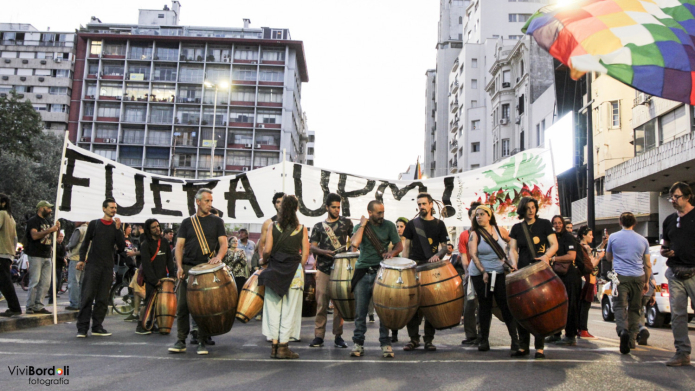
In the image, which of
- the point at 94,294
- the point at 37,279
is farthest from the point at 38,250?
the point at 94,294

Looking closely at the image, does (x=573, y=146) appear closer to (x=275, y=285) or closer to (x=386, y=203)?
(x=386, y=203)

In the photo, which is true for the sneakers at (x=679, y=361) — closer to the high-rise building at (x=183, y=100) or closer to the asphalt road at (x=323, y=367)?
the asphalt road at (x=323, y=367)

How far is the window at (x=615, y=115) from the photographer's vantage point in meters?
36.2

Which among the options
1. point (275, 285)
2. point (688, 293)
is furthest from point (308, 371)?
point (688, 293)

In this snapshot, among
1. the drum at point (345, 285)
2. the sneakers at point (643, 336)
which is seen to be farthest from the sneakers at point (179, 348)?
the sneakers at point (643, 336)

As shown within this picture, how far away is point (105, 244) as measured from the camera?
9531 millimetres

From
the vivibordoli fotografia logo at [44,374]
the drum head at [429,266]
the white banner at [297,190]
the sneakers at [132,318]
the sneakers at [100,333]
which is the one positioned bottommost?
the sneakers at [132,318]

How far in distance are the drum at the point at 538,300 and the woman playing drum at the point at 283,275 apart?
250 cm

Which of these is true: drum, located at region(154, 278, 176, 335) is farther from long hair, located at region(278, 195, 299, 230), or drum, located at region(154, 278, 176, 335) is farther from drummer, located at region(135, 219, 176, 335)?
long hair, located at region(278, 195, 299, 230)

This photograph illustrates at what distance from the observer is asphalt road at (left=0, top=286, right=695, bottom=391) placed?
580 centimetres

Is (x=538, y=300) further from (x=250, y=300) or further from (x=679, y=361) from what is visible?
(x=250, y=300)

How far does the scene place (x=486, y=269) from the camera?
26.4ft

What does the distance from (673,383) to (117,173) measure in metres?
9.37

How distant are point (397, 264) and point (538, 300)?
63.0 inches
